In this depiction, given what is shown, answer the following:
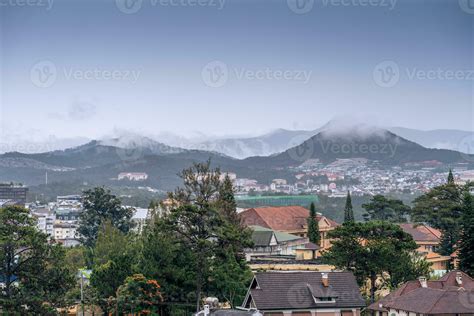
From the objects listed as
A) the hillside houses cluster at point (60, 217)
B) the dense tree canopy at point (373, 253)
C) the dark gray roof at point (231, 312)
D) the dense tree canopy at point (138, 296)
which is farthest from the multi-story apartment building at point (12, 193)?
the dark gray roof at point (231, 312)

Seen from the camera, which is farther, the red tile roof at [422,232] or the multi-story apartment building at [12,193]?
the multi-story apartment building at [12,193]

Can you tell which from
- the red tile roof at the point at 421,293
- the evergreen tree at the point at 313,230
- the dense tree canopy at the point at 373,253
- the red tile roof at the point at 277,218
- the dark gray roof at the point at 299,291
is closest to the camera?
the dark gray roof at the point at 299,291

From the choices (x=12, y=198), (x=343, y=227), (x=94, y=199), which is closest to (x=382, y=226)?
(x=343, y=227)

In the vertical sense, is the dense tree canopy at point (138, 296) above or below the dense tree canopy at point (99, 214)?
below

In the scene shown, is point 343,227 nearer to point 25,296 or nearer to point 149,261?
point 149,261

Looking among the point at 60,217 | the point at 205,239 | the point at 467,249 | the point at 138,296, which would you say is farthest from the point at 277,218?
the point at 60,217

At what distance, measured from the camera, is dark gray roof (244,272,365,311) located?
1414 inches

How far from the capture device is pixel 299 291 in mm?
36625

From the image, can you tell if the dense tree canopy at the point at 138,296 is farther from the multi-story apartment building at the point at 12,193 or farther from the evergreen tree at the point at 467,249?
the multi-story apartment building at the point at 12,193

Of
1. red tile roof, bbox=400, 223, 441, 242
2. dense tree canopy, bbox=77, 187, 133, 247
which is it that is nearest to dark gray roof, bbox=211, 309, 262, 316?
red tile roof, bbox=400, 223, 441, 242

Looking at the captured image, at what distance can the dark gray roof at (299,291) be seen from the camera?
3591 centimetres

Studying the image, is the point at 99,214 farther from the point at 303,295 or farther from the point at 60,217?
the point at 60,217

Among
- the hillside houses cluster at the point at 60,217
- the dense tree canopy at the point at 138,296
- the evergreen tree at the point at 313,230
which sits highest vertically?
the evergreen tree at the point at 313,230

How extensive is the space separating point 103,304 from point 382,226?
1628 cm
